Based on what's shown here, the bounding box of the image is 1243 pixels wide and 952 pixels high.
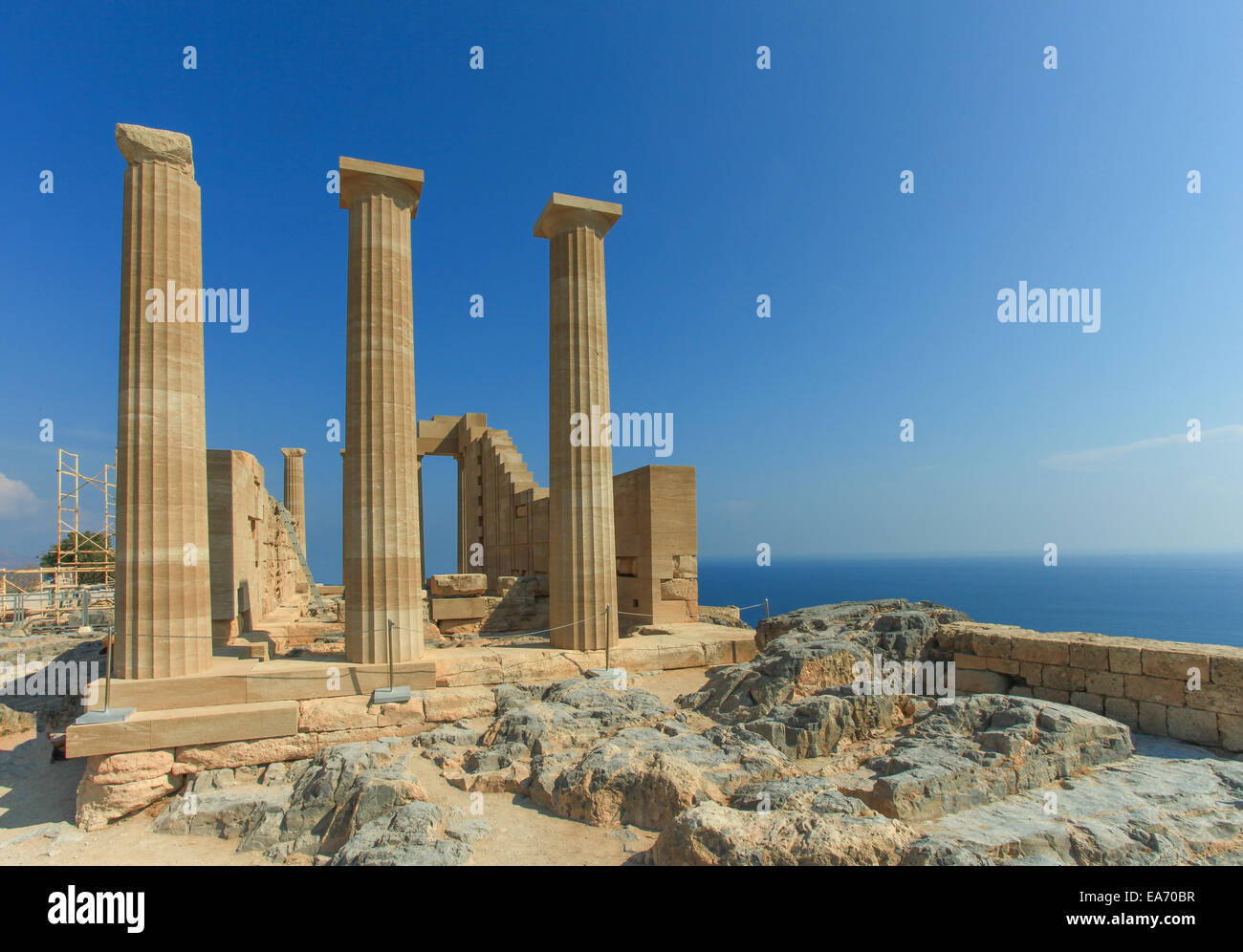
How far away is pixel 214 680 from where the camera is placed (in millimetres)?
8203

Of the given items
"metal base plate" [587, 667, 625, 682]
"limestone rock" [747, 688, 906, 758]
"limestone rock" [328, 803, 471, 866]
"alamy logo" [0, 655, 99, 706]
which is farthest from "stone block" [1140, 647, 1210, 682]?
"alamy logo" [0, 655, 99, 706]

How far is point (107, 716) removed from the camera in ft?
24.5

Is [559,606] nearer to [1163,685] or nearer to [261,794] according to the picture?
[261,794]

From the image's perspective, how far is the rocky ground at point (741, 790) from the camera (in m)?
4.66

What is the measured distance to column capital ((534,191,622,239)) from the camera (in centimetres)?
1194

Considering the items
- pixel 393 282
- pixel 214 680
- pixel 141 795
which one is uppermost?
pixel 393 282

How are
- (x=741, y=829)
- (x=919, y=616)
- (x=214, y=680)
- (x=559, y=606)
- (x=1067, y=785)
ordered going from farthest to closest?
1. (x=559, y=606)
2. (x=919, y=616)
3. (x=214, y=680)
4. (x=1067, y=785)
5. (x=741, y=829)

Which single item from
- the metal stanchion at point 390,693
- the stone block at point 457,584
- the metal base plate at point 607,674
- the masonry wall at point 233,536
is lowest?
the metal base plate at point 607,674

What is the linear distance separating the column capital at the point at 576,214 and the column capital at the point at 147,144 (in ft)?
18.8

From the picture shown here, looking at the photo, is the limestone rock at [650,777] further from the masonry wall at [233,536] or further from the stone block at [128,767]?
the masonry wall at [233,536]

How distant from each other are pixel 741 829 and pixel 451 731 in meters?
4.94

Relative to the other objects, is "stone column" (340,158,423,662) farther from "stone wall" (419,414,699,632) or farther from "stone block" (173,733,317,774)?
"stone wall" (419,414,699,632)

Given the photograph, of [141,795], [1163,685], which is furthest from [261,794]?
[1163,685]

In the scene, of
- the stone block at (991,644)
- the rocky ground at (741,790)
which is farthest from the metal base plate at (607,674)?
the stone block at (991,644)
